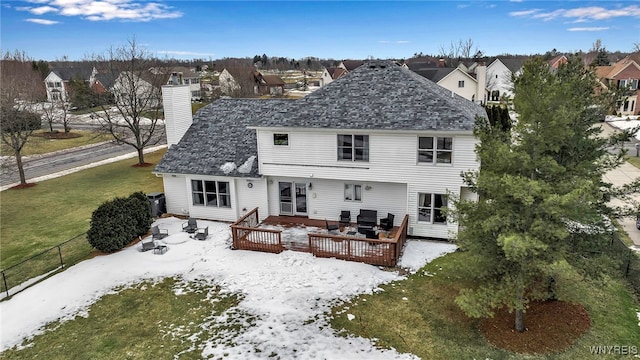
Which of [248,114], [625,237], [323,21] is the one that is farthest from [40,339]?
[323,21]

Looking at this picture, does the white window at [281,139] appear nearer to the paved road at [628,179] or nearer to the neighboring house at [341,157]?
the neighboring house at [341,157]

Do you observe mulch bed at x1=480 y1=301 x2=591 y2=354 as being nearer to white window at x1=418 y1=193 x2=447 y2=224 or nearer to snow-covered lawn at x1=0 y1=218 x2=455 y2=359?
snow-covered lawn at x1=0 y1=218 x2=455 y2=359

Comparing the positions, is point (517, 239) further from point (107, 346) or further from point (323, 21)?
point (323, 21)

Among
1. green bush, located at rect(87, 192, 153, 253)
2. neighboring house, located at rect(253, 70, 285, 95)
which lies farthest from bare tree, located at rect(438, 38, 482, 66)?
green bush, located at rect(87, 192, 153, 253)

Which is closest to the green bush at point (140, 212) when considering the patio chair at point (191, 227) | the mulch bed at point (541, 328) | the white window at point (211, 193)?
the patio chair at point (191, 227)

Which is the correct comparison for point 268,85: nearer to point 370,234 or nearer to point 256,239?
point 256,239

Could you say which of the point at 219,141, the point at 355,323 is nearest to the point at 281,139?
the point at 219,141
